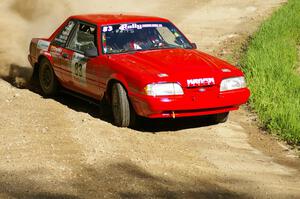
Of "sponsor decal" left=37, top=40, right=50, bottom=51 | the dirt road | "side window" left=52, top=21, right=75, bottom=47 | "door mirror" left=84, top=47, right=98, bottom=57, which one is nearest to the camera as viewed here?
the dirt road

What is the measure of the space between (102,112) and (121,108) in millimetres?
659

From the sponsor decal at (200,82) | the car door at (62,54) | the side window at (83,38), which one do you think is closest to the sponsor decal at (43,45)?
the car door at (62,54)

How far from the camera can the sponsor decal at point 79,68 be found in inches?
375

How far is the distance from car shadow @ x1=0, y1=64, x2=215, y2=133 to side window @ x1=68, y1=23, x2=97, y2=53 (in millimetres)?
744

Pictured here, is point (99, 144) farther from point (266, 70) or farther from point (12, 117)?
point (266, 70)

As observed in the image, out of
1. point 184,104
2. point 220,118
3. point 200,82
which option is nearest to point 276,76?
point 220,118

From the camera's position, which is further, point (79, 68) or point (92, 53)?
point (79, 68)

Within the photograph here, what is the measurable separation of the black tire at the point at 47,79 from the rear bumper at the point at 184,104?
2.32m

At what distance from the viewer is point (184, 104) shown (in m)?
8.41

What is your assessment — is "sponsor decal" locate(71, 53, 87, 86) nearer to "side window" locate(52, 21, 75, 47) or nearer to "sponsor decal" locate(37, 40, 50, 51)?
"side window" locate(52, 21, 75, 47)

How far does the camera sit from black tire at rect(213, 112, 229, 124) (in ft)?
30.5

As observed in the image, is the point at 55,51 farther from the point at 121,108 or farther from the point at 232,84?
the point at 232,84

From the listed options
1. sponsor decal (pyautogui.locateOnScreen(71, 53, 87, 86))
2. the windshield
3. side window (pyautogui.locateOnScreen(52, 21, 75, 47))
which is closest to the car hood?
the windshield

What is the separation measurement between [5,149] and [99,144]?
1041mm
